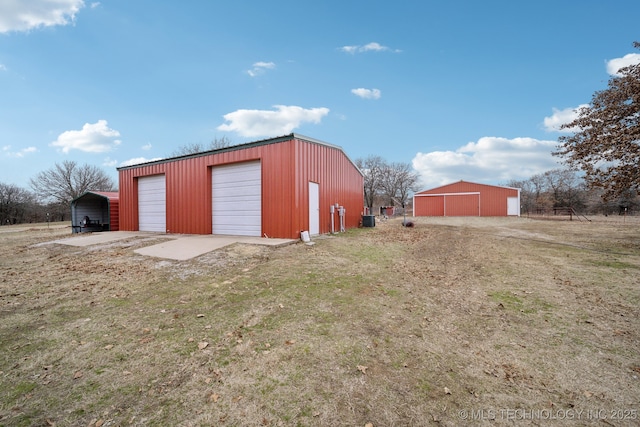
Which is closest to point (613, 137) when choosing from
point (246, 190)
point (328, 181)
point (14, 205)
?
point (328, 181)

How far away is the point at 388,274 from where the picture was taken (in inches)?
256

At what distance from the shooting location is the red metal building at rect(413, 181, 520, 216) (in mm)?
28328

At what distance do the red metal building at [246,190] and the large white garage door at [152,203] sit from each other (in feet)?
0.18

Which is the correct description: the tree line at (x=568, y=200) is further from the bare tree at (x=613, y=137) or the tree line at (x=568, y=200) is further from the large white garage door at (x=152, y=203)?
the large white garage door at (x=152, y=203)

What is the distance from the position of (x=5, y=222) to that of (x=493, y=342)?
5200cm

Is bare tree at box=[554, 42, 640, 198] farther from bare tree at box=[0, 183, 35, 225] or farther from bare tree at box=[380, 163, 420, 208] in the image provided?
bare tree at box=[0, 183, 35, 225]

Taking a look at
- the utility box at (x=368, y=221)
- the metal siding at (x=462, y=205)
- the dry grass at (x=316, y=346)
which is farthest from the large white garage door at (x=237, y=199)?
the metal siding at (x=462, y=205)

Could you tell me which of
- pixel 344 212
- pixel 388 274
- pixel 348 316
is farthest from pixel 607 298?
pixel 344 212

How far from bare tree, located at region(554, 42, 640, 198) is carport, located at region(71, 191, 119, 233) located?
24375mm

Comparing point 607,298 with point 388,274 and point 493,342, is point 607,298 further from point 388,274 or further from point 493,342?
point 388,274

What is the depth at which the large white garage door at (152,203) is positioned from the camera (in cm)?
1469

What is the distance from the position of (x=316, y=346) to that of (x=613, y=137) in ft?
40.9

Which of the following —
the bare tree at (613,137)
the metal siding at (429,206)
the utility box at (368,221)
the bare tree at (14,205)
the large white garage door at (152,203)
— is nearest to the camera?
the bare tree at (613,137)

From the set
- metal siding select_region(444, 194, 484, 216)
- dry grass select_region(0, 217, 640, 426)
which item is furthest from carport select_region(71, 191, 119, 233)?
metal siding select_region(444, 194, 484, 216)
